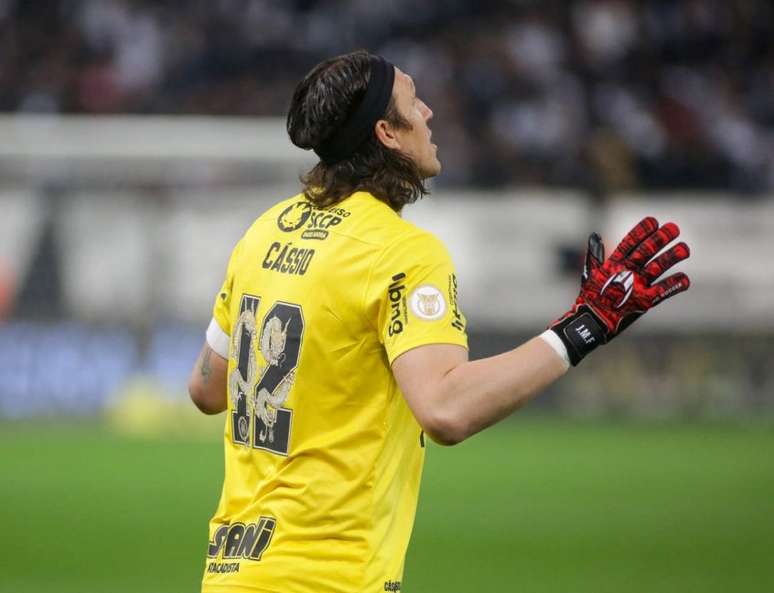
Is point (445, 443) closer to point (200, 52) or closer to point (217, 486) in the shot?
point (217, 486)

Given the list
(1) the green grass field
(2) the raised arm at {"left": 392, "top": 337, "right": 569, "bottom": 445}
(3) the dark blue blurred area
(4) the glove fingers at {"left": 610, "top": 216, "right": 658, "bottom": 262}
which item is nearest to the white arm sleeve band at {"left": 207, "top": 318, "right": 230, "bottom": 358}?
(2) the raised arm at {"left": 392, "top": 337, "right": 569, "bottom": 445}

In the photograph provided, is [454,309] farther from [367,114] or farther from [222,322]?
[222,322]

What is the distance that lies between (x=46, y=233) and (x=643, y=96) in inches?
323

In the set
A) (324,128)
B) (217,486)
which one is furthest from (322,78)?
(217,486)

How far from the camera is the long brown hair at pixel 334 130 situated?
11.1ft

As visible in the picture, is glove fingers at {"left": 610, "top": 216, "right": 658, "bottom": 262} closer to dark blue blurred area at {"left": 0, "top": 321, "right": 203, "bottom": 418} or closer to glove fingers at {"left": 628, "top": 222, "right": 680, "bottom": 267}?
glove fingers at {"left": 628, "top": 222, "right": 680, "bottom": 267}

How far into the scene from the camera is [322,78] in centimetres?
340

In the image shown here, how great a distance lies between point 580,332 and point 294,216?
2.45ft

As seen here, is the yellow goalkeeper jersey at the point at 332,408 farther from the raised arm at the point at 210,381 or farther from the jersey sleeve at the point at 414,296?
the raised arm at the point at 210,381

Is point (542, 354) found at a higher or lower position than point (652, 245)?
lower

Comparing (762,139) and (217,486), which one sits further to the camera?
(762,139)

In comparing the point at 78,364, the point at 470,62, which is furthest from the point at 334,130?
the point at 470,62

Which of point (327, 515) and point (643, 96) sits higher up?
point (643, 96)

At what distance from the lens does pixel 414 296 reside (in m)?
3.16
